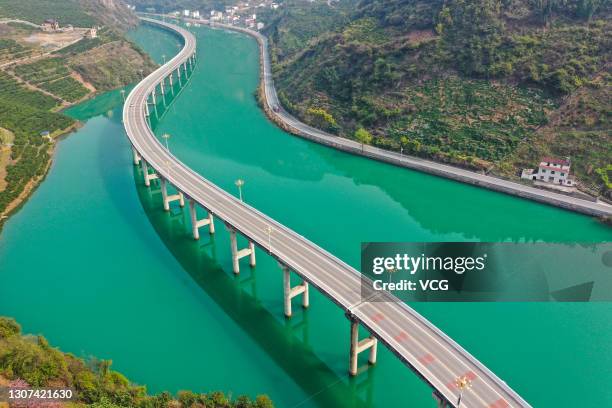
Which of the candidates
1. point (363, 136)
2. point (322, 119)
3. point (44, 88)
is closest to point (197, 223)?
point (363, 136)

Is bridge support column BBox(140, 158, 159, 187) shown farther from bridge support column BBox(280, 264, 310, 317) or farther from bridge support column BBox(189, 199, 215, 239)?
bridge support column BBox(280, 264, 310, 317)

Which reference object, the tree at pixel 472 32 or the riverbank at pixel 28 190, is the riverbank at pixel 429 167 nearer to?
the tree at pixel 472 32

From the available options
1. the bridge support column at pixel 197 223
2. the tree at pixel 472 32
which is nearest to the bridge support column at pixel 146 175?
the bridge support column at pixel 197 223

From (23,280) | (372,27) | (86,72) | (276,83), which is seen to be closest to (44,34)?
(86,72)

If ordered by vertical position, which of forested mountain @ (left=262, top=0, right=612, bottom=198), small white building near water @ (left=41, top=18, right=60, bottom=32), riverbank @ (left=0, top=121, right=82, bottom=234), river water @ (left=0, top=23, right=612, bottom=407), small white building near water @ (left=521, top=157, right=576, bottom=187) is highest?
small white building near water @ (left=41, top=18, right=60, bottom=32)

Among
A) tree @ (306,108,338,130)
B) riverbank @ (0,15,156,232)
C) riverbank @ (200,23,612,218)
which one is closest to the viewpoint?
riverbank @ (200,23,612,218)

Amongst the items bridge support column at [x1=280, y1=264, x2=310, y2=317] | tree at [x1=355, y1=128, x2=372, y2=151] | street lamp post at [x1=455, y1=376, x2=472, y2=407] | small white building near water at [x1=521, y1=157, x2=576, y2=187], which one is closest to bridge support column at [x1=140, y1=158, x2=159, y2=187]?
tree at [x1=355, y1=128, x2=372, y2=151]

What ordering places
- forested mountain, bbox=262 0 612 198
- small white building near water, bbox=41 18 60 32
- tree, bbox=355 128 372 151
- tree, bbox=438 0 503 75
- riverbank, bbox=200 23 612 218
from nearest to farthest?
riverbank, bbox=200 23 612 218, forested mountain, bbox=262 0 612 198, tree, bbox=355 128 372 151, tree, bbox=438 0 503 75, small white building near water, bbox=41 18 60 32

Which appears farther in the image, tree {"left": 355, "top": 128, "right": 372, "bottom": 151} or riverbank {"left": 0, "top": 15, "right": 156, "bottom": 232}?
tree {"left": 355, "top": 128, "right": 372, "bottom": 151}
